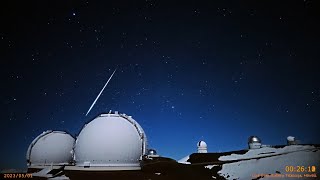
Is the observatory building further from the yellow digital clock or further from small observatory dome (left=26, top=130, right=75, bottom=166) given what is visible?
the yellow digital clock

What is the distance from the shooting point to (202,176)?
56.2ft

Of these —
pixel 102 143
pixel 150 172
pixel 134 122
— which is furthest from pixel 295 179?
pixel 102 143

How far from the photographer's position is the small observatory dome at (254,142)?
2222cm

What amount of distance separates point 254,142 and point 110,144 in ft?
51.4

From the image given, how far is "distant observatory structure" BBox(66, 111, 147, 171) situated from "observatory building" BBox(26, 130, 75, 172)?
13.9ft

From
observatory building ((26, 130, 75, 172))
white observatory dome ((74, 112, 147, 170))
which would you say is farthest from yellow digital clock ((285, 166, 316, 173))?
observatory building ((26, 130, 75, 172))

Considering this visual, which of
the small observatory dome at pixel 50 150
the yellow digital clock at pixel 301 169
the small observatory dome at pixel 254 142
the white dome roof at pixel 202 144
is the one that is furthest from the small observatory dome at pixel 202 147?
the small observatory dome at pixel 50 150

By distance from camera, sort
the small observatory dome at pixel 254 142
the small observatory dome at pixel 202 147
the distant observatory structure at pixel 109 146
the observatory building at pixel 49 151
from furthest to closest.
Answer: the small observatory dome at pixel 202 147, the small observatory dome at pixel 254 142, the observatory building at pixel 49 151, the distant observatory structure at pixel 109 146

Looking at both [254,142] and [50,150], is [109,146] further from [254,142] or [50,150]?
[254,142]

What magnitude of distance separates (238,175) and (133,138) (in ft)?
34.9

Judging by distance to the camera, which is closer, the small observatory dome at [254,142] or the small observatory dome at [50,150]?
the small observatory dome at [50,150]


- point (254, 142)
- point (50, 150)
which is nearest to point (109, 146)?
point (50, 150)

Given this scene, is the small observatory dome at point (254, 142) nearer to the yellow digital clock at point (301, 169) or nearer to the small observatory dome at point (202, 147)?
the yellow digital clock at point (301, 169)

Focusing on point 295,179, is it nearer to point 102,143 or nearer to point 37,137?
point 102,143
